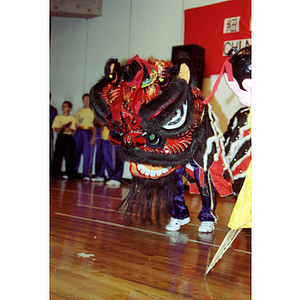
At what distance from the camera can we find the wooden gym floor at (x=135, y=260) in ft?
2.63

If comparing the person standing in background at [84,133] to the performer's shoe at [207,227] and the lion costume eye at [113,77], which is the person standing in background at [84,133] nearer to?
the lion costume eye at [113,77]

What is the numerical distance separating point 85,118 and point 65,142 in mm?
166

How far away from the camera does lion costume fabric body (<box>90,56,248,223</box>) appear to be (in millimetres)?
1289

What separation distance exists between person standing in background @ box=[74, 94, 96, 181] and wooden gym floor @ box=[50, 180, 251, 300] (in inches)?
4.8

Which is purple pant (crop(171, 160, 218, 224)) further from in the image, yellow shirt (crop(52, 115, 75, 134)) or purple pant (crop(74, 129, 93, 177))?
yellow shirt (crop(52, 115, 75, 134))

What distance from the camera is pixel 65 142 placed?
4.13 ft

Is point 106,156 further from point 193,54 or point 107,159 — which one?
point 193,54

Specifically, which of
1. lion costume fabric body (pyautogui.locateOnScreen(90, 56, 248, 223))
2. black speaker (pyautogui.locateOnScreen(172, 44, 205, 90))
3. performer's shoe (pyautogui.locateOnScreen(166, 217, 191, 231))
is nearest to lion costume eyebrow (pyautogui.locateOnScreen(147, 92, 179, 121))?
lion costume fabric body (pyautogui.locateOnScreen(90, 56, 248, 223))

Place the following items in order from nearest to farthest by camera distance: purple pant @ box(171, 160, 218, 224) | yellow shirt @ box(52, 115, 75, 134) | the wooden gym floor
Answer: the wooden gym floor
yellow shirt @ box(52, 115, 75, 134)
purple pant @ box(171, 160, 218, 224)

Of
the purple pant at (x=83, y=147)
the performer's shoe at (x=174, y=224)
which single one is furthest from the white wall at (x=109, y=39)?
the performer's shoe at (x=174, y=224)

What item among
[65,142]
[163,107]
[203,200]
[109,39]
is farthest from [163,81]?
[203,200]

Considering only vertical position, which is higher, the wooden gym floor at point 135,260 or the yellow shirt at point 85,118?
the yellow shirt at point 85,118
